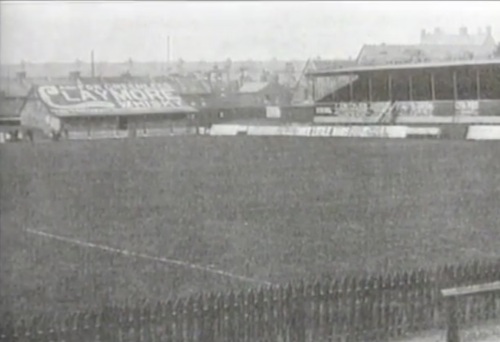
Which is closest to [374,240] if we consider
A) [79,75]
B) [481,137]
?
[79,75]

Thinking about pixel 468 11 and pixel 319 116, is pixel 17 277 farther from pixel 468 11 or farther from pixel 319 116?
pixel 319 116

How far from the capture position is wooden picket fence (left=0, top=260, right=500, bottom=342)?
12.1 feet

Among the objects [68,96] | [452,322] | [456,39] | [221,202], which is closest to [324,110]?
[221,202]

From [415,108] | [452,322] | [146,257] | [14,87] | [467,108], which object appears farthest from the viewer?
[415,108]

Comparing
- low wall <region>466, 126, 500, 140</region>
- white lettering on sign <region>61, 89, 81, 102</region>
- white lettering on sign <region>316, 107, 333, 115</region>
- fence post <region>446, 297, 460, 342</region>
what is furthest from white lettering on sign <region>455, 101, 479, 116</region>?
fence post <region>446, 297, 460, 342</region>

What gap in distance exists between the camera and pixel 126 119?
24.4 ft

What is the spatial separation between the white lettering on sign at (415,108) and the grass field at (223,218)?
6.84 ft

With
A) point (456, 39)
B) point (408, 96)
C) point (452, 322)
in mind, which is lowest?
point (452, 322)

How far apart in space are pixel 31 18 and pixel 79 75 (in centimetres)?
91

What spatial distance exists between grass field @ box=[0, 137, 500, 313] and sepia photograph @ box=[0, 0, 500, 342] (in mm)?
26

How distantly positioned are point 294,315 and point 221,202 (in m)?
4.14

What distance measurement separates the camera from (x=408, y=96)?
14.7m

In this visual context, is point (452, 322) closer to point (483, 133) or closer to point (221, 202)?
point (221, 202)

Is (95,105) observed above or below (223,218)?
above
